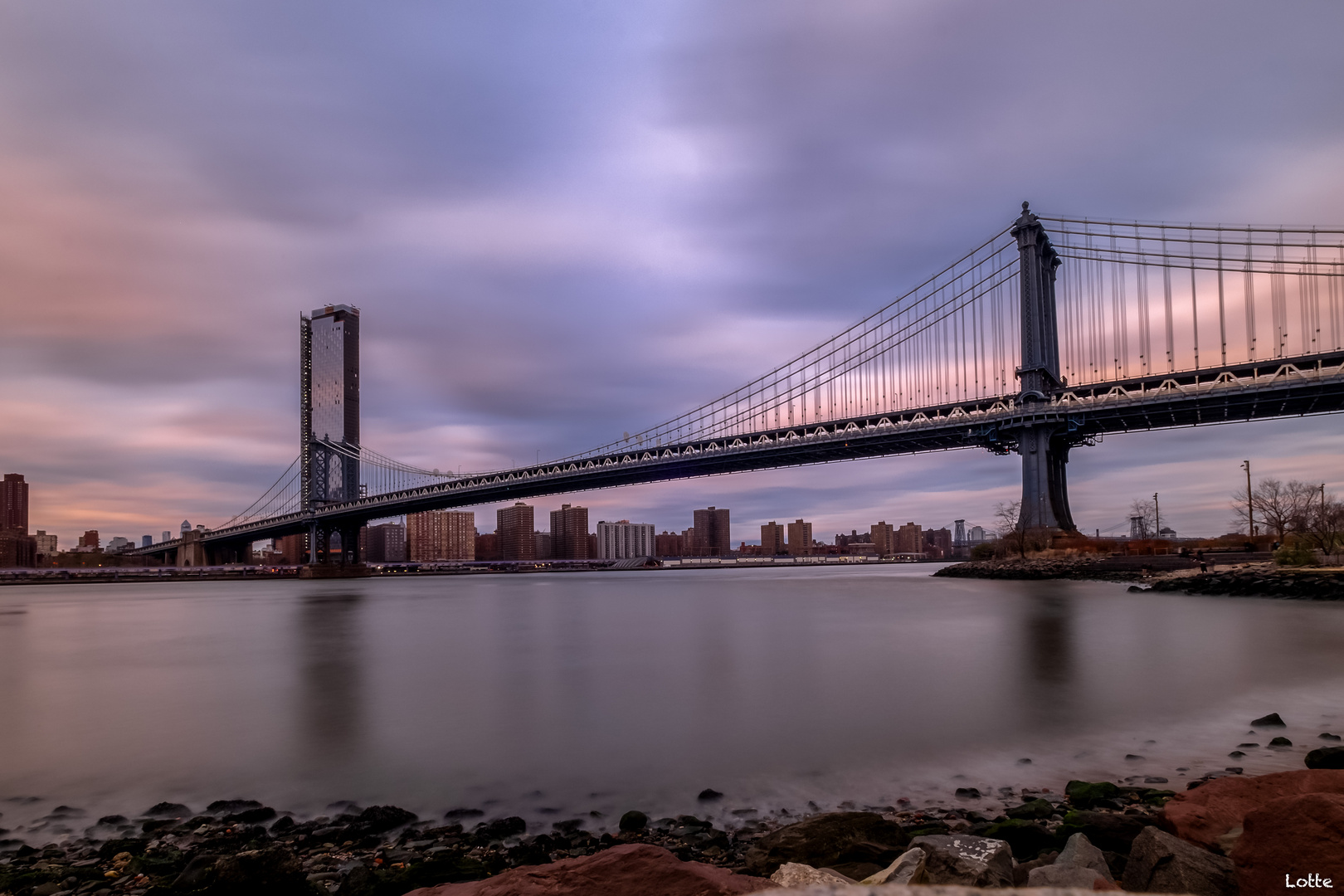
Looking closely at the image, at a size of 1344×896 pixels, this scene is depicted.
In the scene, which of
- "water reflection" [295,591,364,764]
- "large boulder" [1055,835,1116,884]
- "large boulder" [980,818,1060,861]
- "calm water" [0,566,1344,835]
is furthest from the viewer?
"water reflection" [295,591,364,764]

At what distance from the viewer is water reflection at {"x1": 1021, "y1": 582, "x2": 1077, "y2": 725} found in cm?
892

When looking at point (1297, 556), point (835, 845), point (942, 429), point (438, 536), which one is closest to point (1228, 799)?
point (835, 845)

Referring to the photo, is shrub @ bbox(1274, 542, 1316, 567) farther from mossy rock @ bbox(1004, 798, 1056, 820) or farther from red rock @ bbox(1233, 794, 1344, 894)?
red rock @ bbox(1233, 794, 1344, 894)

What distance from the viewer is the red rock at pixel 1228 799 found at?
362 centimetres

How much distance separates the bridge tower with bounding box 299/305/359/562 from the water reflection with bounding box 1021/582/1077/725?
7205cm

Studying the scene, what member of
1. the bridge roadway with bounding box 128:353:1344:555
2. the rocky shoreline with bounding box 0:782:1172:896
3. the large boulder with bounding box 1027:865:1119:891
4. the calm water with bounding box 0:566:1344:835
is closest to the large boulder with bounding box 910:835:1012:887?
the large boulder with bounding box 1027:865:1119:891

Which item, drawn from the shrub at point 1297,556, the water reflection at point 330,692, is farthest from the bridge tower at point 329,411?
the shrub at point 1297,556

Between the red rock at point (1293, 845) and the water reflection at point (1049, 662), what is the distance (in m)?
6.07

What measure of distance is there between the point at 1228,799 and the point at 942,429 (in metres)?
41.2

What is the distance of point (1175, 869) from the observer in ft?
10.2

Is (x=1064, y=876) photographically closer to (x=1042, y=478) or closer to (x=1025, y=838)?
(x=1025, y=838)

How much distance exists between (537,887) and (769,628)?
56.2 ft

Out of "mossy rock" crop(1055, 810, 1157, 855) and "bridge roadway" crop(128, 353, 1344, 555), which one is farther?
"bridge roadway" crop(128, 353, 1344, 555)

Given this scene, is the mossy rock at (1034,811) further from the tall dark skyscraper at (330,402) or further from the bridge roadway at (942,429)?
the tall dark skyscraper at (330,402)
